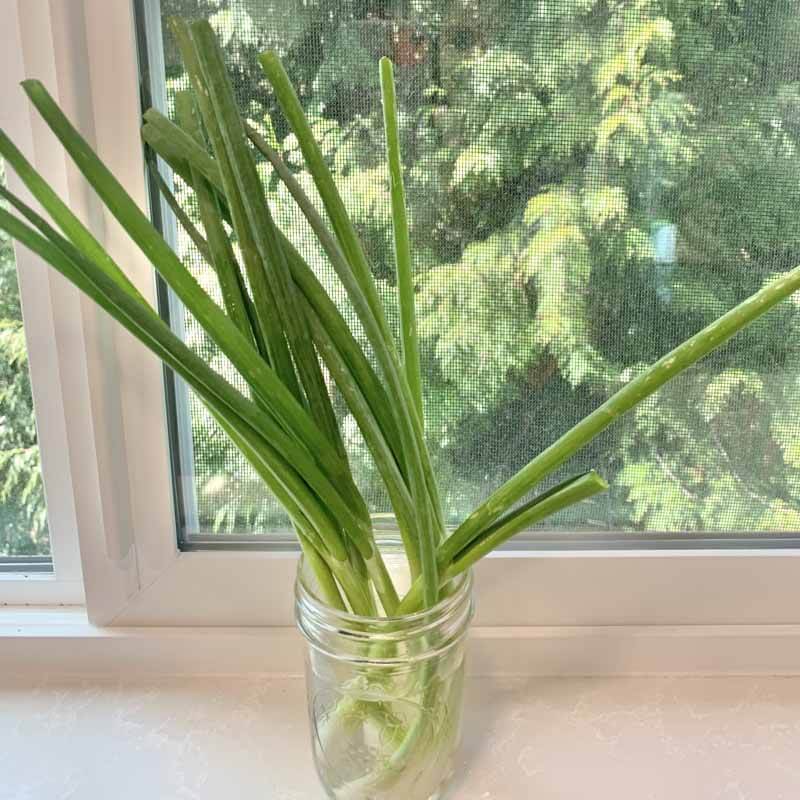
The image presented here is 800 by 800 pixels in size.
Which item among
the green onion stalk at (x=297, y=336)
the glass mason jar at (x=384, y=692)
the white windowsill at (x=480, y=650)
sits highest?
the green onion stalk at (x=297, y=336)

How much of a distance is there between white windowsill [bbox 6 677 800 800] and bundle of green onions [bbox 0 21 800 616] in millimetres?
170

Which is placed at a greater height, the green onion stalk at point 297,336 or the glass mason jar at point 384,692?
the green onion stalk at point 297,336

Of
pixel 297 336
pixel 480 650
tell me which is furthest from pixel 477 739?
pixel 297 336

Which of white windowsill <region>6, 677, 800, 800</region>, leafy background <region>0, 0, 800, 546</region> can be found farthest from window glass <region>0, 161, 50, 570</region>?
white windowsill <region>6, 677, 800, 800</region>

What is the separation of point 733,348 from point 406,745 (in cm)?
36

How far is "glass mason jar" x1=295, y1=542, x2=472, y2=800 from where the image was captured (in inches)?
19.3

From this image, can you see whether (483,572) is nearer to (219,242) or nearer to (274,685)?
(274,685)

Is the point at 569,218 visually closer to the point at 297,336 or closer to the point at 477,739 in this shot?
the point at 297,336

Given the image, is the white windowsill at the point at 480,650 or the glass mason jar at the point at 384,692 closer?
the glass mason jar at the point at 384,692

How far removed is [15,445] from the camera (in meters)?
0.66

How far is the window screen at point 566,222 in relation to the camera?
1.85 feet

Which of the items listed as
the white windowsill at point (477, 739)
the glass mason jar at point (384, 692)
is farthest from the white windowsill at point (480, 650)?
the glass mason jar at point (384, 692)

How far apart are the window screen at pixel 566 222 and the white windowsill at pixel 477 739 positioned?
121mm

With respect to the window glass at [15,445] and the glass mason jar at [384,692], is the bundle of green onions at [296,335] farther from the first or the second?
the window glass at [15,445]
